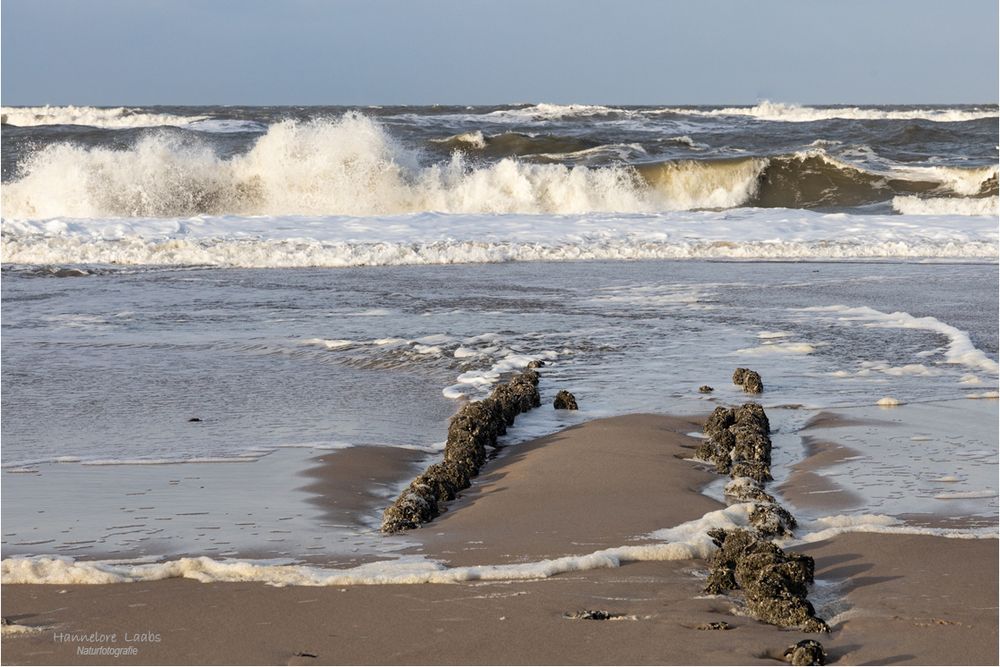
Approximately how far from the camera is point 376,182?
21109 millimetres

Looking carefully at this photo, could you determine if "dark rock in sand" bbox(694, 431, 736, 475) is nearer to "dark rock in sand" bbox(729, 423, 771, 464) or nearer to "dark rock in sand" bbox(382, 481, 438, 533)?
"dark rock in sand" bbox(729, 423, 771, 464)

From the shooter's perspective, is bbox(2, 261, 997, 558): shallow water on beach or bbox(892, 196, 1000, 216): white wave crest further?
bbox(892, 196, 1000, 216): white wave crest

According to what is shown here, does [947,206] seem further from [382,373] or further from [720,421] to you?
[720,421]

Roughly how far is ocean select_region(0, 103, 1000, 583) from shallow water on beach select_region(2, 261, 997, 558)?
24 mm

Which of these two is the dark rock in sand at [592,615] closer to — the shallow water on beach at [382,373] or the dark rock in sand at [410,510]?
the shallow water on beach at [382,373]

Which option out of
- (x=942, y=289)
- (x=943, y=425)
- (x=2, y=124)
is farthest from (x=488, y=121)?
(x=943, y=425)

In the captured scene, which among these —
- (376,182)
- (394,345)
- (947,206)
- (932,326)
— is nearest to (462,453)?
(394,345)

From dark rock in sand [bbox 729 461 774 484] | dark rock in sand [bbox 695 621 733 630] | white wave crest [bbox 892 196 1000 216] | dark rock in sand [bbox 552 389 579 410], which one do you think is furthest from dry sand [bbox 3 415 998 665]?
white wave crest [bbox 892 196 1000 216]

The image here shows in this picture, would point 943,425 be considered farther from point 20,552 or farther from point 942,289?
point 942,289

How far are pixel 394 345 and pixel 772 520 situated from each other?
13.0ft

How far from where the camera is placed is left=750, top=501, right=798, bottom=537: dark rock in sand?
3.52 metres

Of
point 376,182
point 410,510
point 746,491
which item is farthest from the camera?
point 376,182

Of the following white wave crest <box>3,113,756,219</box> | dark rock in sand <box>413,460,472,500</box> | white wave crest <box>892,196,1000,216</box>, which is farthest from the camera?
white wave crest <box>3,113,756,219</box>

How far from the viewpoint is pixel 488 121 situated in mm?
39625
